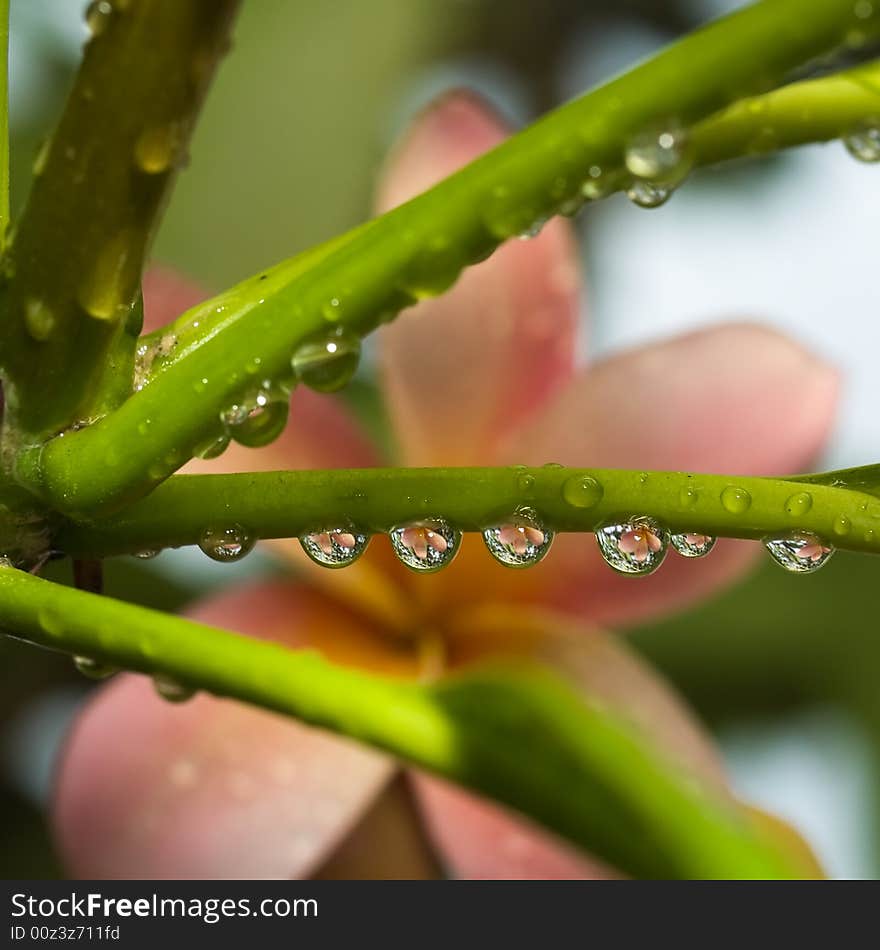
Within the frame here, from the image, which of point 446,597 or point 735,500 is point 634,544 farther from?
point 446,597

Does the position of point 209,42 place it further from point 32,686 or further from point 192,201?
point 192,201

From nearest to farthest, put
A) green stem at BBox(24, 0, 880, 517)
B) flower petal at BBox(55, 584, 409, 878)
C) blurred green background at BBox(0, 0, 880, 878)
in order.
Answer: green stem at BBox(24, 0, 880, 517) < flower petal at BBox(55, 584, 409, 878) < blurred green background at BBox(0, 0, 880, 878)

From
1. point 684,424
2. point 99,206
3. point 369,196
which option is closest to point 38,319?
point 99,206

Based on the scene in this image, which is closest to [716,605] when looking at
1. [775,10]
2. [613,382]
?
[613,382]

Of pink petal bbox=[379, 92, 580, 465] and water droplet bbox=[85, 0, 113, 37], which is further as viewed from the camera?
pink petal bbox=[379, 92, 580, 465]

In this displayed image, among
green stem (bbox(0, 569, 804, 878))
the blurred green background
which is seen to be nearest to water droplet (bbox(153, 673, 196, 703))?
green stem (bbox(0, 569, 804, 878))

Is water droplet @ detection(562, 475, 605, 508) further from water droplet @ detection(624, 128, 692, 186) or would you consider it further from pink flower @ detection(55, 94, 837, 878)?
pink flower @ detection(55, 94, 837, 878)
